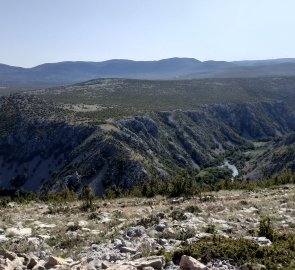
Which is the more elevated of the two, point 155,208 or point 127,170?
point 155,208

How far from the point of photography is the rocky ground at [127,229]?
1492 cm

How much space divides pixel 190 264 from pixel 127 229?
23.8 ft

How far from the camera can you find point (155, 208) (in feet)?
87.8

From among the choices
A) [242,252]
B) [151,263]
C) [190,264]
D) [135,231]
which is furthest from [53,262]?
[242,252]

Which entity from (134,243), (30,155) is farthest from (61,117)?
(134,243)

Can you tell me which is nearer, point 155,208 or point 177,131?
point 155,208

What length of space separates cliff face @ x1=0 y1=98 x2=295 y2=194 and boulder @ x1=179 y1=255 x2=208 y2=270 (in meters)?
87.2

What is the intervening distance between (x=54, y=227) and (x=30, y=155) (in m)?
115

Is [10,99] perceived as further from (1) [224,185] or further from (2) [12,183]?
(1) [224,185]

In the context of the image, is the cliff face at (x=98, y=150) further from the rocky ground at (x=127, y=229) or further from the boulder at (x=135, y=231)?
the boulder at (x=135, y=231)

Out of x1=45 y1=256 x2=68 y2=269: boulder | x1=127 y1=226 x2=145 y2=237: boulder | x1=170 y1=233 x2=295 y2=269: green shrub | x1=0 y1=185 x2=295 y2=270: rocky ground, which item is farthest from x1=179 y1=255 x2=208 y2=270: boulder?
x1=127 y1=226 x2=145 y2=237: boulder

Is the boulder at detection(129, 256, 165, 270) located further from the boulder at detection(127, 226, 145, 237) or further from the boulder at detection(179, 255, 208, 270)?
the boulder at detection(127, 226, 145, 237)

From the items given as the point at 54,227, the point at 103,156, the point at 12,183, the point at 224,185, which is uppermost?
the point at 54,227

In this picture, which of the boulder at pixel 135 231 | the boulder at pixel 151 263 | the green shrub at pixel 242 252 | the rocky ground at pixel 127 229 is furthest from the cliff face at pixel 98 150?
the boulder at pixel 151 263
